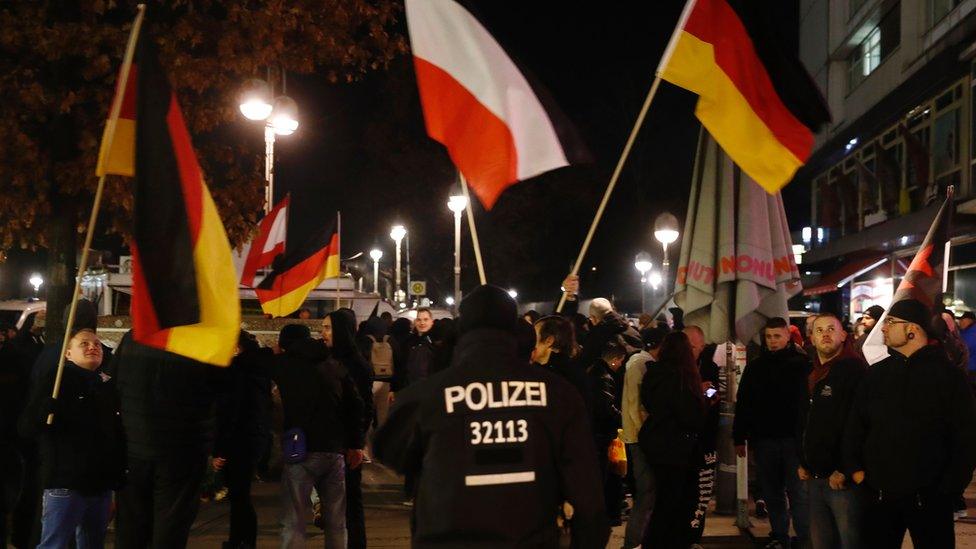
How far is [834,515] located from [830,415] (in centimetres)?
67

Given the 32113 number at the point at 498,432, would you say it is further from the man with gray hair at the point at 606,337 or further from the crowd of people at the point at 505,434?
the man with gray hair at the point at 606,337

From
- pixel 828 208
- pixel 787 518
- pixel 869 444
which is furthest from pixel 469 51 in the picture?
pixel 828 208

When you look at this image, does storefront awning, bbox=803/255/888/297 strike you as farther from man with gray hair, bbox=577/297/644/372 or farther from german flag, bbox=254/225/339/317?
man with gray hair, bbox=577/297/644/372

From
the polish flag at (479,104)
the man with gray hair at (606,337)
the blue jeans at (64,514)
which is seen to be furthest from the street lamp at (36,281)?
the polish flag at (479,104)

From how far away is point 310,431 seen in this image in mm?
6395

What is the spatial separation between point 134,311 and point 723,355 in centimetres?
761

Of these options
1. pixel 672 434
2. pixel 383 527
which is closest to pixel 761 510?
pixel 672 434

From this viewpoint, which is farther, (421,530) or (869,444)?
(869,444)

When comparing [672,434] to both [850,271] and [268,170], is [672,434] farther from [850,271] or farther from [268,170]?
[850,271]

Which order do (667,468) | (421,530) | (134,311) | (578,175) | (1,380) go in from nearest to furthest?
(421,530), (134,311), (1,380), (667,468), (578,175)

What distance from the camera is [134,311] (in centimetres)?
443

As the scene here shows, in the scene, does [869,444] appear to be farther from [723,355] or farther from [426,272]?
[426,272]

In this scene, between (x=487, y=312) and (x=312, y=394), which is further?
(x=312, y=394)

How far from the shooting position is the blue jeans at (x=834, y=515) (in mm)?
5887
